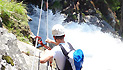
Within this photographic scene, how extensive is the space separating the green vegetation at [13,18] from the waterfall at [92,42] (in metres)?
4.18

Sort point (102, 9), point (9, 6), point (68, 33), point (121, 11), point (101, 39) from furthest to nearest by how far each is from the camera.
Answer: point (121, 11) → point (102, 9) → point (101, 39) → point (68, 33) → point (9, 6)

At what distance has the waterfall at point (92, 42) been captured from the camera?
27.2 ft

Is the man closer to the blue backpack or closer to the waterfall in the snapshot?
the blue backpack

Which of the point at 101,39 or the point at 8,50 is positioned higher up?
the point at 101,39

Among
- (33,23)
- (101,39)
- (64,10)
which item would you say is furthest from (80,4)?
(33,23)

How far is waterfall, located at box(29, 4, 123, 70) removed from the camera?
8.29 metres

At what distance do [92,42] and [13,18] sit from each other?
24.7ft

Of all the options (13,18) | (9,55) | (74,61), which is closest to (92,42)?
(13,18)

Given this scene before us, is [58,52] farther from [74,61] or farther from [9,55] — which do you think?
[9,55]

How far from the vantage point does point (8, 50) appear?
222 centimetres

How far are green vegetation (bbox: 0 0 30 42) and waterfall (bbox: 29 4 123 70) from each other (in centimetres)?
418

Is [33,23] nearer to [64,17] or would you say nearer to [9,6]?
[64,17]

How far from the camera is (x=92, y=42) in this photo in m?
10.9

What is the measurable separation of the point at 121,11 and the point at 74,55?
16410 mm
